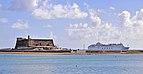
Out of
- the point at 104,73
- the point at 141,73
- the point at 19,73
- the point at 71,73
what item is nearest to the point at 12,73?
the point at 19,73

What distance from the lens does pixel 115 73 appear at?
197 feet

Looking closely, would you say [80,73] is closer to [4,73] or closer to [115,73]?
[115,73]

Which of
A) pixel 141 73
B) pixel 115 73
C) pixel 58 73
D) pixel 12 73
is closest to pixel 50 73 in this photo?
pixel 58 73

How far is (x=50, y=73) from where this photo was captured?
6103cm

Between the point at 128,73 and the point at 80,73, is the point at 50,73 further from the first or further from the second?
the point at 128,73

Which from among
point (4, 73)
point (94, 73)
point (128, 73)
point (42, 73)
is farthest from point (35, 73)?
point (128, 73)

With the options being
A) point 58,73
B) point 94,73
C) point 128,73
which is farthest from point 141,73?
point 58,73

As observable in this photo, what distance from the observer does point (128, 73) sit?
59500 millimetres

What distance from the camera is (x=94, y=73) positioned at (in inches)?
2362

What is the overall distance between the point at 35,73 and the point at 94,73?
8.91 meters

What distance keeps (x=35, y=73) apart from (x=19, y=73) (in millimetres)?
2940

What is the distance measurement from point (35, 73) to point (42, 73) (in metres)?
1.12

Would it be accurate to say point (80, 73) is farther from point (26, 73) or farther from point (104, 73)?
point (26, 73)

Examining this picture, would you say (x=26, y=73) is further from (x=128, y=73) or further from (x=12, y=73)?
(x=128, y=73)
